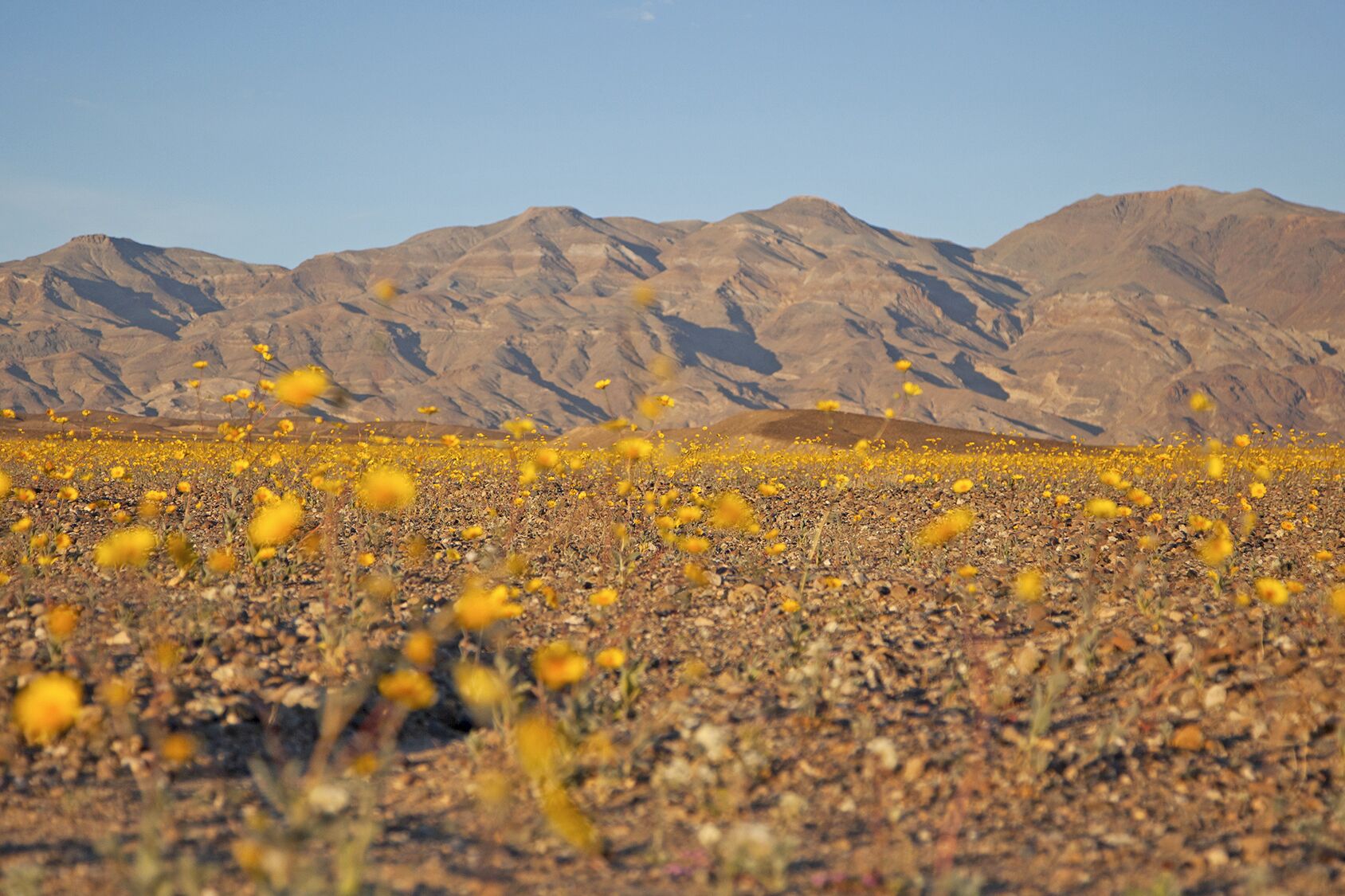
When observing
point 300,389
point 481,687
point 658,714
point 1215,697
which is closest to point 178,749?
point 481,687

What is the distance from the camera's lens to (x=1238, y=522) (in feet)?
33.5

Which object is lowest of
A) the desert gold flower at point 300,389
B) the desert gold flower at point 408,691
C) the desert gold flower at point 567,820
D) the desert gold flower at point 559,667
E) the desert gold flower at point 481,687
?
the desert gold flower at point 567,820

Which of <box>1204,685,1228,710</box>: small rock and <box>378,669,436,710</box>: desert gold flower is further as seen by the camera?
<box>1204,685,1228,710</box>: small rock

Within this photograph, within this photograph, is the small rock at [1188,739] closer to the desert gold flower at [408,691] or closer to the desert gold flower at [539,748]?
the desert gold flower at [539,748]

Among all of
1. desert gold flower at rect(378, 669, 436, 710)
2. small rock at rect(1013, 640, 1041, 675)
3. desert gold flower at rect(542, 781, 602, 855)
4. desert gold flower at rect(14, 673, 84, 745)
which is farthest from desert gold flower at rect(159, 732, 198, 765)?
small rock at rect(1013, 640, 1041, 675)

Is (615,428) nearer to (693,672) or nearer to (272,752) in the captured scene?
(693,672)

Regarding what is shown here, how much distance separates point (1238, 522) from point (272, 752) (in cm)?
930

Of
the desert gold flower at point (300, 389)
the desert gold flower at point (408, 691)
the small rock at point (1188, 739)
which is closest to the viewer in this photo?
the desert gold flower at point (408, 691)

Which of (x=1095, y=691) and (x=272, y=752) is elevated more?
(x=1095, y=691)

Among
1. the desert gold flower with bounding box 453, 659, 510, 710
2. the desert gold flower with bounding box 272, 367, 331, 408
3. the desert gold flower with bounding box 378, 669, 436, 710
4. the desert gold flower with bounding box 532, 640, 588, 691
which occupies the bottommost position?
the desert gold flower with bounding box 453, 659, 510, 710

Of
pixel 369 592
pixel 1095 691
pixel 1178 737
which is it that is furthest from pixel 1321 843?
pixel 369 592

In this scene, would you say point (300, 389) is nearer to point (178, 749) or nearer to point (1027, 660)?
point (178, 749)

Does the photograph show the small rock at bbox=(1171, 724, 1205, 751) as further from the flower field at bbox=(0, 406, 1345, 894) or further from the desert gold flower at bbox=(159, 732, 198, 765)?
the desert gold flower at bbox=(159, 732, 198, 765)

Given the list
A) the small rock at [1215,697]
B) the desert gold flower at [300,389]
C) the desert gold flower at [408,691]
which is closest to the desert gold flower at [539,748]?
the desert gold flower at [408,691]
